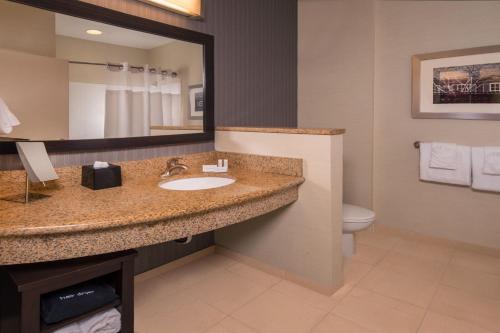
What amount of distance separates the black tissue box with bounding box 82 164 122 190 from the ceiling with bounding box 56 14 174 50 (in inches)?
26.8

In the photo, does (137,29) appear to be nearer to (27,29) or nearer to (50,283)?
(27,29)

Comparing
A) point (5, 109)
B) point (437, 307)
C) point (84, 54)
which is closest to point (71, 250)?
point (5, 109)

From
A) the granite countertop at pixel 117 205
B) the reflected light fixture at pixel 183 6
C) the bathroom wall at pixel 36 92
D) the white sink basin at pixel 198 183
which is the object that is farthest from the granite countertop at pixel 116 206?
the reflected light fixture at pixel 183 6

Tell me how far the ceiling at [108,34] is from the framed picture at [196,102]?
352 mm

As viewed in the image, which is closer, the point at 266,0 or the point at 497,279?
the point at 497,279

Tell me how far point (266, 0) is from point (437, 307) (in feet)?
8.55

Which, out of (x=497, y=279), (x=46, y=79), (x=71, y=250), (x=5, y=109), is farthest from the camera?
(x=497, y=279)

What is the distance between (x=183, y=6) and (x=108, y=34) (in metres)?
0.55

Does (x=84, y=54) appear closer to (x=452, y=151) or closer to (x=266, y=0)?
(x=266, y=0)

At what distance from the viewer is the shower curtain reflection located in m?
1.88

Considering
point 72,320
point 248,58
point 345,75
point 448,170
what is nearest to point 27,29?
point 72,320

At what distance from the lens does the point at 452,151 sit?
2.57m

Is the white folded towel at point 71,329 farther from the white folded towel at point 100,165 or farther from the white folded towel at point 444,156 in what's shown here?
the white folded towel at point 444,156

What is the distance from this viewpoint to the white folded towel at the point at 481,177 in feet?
7.94
